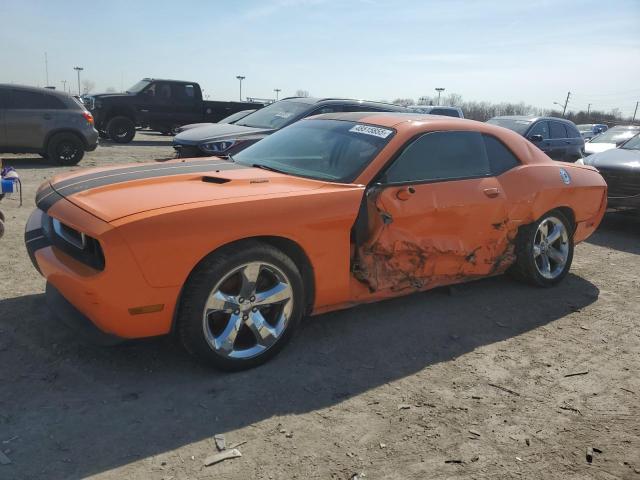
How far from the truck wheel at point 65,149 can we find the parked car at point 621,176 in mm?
9599

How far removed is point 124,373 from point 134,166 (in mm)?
1607

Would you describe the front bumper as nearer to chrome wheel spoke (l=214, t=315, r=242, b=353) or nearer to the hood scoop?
chrome wheel spoke (l=214, t=315, r=242, b=353)

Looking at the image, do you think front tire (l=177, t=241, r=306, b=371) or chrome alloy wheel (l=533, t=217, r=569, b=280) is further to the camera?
chrome alloy wheel (l=533, t=217, r=569, b=280)

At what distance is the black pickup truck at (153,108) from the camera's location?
17.2 metres

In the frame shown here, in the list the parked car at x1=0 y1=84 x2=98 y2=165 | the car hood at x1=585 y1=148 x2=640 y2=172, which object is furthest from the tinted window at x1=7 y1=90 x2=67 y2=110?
the car hood at x1=585 y1=148 x2=640 y2=172

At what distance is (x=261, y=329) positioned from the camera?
10.6 ft

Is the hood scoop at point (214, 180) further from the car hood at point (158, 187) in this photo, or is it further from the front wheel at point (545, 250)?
the front wheel at point (545, 250)

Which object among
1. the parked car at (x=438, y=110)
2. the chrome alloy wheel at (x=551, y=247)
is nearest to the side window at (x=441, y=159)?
the chrome alloy wheel at (x=551, y=247)

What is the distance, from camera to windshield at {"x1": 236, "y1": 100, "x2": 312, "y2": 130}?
8633 millimetres

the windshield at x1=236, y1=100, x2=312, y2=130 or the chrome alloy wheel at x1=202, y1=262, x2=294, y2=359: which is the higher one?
the windshield at x1=236, y1=100, x2=312, y2=130

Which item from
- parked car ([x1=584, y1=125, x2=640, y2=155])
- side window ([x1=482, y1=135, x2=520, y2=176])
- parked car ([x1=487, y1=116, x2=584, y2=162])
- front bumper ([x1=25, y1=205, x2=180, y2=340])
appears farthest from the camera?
parked car ([x1=487, y1=116, x2=584, y2=162])

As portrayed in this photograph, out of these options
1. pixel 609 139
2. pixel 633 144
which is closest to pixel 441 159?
pixel 633 144

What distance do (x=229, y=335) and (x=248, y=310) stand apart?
183 mm

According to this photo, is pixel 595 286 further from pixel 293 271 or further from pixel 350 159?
pixel 293 271
